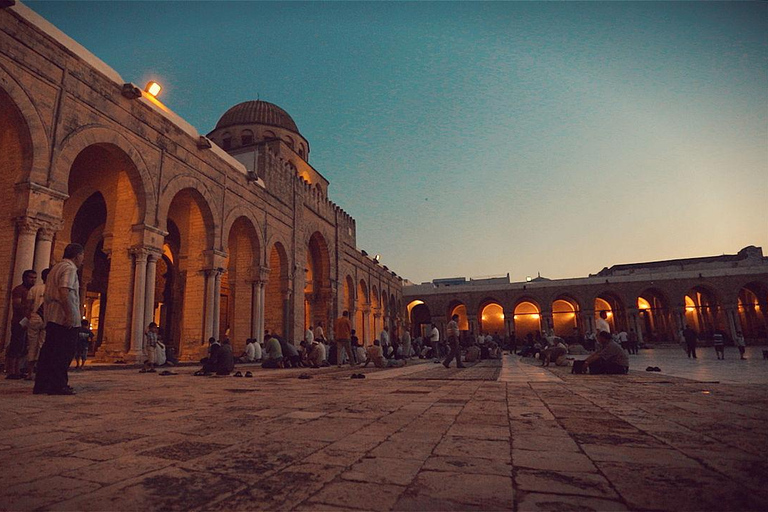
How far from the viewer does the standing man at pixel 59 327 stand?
4.41 metres

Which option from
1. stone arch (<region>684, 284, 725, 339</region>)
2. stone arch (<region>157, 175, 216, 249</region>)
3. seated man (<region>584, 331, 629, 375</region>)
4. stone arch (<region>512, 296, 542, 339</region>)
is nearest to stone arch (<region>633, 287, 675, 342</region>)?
stone arch (<region>684, 284, 725, 339</region>)

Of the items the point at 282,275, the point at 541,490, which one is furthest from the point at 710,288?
the point at 541,490

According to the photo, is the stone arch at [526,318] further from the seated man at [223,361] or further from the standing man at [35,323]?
the standing man at [35,323]

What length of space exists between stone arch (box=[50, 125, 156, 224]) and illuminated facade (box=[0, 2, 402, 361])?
0.03m

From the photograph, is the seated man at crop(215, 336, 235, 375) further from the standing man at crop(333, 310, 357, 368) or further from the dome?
the dome

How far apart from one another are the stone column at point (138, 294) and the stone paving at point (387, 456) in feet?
24.9

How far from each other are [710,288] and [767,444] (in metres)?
38.1

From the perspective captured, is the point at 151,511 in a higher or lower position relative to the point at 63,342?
lower

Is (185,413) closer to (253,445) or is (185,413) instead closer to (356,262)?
(253,445)

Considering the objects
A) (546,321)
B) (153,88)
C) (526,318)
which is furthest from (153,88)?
(526,318)

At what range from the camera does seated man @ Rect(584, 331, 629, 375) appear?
7.18 m

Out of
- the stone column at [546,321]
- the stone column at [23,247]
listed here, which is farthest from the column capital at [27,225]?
the stone column at [546,321]

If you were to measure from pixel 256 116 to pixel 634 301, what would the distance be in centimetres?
3135

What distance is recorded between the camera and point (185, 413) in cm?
313
